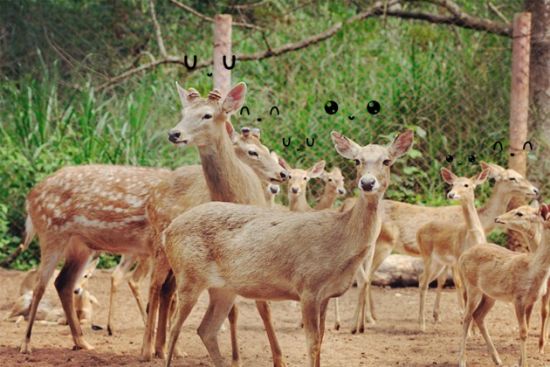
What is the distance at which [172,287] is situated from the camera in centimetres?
757

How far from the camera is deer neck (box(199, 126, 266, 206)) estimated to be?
7.36 m

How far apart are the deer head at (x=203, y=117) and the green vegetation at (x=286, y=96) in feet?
13.1

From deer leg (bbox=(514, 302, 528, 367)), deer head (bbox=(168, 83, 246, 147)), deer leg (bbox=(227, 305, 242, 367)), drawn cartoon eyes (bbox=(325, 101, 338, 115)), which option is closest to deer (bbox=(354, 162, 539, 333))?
drawn cartoon eyes (bbox=(325, 101, 338, 115))

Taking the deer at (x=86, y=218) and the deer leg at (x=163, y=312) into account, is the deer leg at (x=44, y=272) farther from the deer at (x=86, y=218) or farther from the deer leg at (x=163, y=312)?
the deer leg at (x=163, y=312)

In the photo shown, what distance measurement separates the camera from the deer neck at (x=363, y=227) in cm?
624

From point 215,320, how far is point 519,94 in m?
4.78

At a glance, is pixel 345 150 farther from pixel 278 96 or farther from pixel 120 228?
pixel 278 96

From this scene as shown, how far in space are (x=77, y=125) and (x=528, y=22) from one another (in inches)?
223

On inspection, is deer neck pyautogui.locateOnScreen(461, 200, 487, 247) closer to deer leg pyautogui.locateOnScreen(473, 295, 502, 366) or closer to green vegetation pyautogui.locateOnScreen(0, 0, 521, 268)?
deer leg pyautogui.locateOnScreen(473, 295, 502, 366)

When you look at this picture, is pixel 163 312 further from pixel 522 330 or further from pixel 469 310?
pixel 522 330

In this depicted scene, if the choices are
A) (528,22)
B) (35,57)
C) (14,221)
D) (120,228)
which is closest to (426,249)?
(528,22)

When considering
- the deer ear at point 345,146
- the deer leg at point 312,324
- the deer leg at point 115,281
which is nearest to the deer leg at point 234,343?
the deer leg at point 312,324

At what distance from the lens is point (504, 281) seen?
7.51m

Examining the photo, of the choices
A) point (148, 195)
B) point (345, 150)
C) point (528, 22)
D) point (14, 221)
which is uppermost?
point (528, 22)
